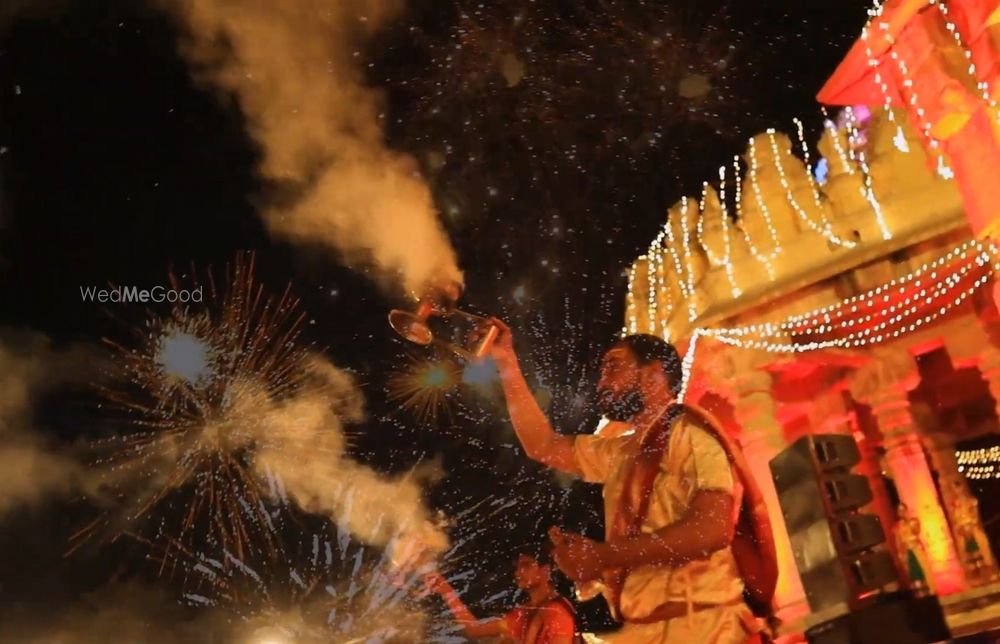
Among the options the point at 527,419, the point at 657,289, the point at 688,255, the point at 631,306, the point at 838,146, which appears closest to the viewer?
the point at 527,419

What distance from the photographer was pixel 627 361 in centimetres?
350

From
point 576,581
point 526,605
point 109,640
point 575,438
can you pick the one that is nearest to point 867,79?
point 526,605

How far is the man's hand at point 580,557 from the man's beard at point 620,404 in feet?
2.40

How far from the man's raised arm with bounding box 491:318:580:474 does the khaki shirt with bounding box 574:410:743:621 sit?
472mm

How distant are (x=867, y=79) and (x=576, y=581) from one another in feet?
27.1

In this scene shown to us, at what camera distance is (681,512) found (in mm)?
3150

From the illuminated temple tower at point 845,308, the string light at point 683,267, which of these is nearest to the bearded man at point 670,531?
the illuminated temple tower at point 845,308

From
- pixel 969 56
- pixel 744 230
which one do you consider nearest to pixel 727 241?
pixel 744 230

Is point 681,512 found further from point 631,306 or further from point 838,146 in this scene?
point 631,306

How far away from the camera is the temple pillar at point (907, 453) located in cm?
968

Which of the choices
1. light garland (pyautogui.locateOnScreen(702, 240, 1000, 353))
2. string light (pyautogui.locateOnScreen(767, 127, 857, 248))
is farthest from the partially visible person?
string light (pyautogui.locateOnScreen(767, 127, 857, 248))

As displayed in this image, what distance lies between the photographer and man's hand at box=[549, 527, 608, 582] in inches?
118

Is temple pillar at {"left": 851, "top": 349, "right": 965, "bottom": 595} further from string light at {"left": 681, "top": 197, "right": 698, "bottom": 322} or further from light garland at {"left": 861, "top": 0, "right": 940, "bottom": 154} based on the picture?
light garland at {"left": 861, "top": 0, "right": 940, "bottom": 154}

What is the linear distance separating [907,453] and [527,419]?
7.98m
